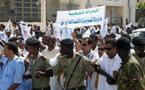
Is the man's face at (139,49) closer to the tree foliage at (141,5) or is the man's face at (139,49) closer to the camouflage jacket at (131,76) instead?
the camouflage jacket at (131,76)

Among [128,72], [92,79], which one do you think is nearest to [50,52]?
[92,79]

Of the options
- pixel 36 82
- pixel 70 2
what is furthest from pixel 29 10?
pixel 36 82

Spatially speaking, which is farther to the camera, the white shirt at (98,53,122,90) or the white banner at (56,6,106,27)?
the white banner at (56,6,106,27)

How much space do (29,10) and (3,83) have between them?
68.9 feet

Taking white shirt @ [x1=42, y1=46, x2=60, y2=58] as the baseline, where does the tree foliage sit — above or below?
above

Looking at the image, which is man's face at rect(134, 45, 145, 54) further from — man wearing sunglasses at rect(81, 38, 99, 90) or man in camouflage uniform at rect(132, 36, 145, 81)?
man wearing sunglasses at rect(81, 38, 99, 90)

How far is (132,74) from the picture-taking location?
3090mm

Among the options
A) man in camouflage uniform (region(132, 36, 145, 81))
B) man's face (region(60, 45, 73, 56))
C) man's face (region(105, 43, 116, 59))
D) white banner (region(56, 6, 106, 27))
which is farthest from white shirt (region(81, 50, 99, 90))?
white banner (region(56, 6, 106, 27))

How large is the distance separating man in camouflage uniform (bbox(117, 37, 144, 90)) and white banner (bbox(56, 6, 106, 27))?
4.84m

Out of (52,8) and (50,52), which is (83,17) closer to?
(50,52)

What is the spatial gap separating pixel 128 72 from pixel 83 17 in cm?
563

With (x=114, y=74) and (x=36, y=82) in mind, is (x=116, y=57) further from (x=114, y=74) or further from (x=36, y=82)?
(x=36, y=82)

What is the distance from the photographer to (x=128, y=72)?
313 cm

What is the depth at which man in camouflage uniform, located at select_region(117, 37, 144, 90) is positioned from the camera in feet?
10.1
